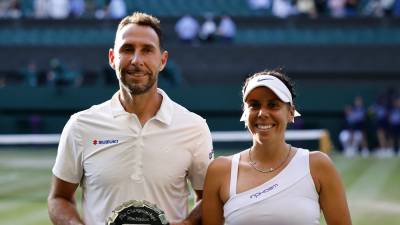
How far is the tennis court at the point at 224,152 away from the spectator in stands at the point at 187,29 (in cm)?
527

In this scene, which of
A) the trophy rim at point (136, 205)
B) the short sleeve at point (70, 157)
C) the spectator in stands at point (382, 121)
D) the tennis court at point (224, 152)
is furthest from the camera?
the spectator in stands at point (382, 121)

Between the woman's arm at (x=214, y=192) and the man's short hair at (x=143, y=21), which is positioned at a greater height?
the man's short hair at (x=143, y=21)

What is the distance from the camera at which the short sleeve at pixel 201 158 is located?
4.21 metres

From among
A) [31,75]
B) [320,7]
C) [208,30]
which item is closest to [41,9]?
[31,75]

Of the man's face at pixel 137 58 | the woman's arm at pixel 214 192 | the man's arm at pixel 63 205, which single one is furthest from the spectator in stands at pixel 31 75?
the woman's arm at pixel 214 192

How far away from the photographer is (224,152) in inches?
902

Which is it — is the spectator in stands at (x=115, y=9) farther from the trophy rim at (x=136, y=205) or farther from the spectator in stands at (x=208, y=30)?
the trophy rim at (x=136, y=205)

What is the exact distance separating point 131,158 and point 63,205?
421 mm

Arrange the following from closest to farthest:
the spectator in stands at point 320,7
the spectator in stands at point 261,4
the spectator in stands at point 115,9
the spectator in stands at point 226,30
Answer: the spectator in stands at point 226,30
the spectator in stands at point 320,7
the spectator in stands at point 115,9
the spectator in stands at point 261,4

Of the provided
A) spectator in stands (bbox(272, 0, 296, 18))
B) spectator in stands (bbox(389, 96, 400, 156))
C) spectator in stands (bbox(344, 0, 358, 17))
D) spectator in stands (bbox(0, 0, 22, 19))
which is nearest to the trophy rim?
spectator in stands (bbox(389, 96, 400, 156))

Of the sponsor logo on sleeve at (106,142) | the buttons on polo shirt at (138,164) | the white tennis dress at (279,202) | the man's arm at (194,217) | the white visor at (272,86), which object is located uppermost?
the white visor at (272,86)

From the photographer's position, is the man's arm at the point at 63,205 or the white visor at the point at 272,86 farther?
the man's arm at the point at 63,205

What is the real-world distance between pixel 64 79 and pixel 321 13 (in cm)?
828

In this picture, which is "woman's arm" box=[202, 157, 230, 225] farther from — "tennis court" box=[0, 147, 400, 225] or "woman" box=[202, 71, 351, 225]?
"tennis court" box=[0, 147, 400, 225]
